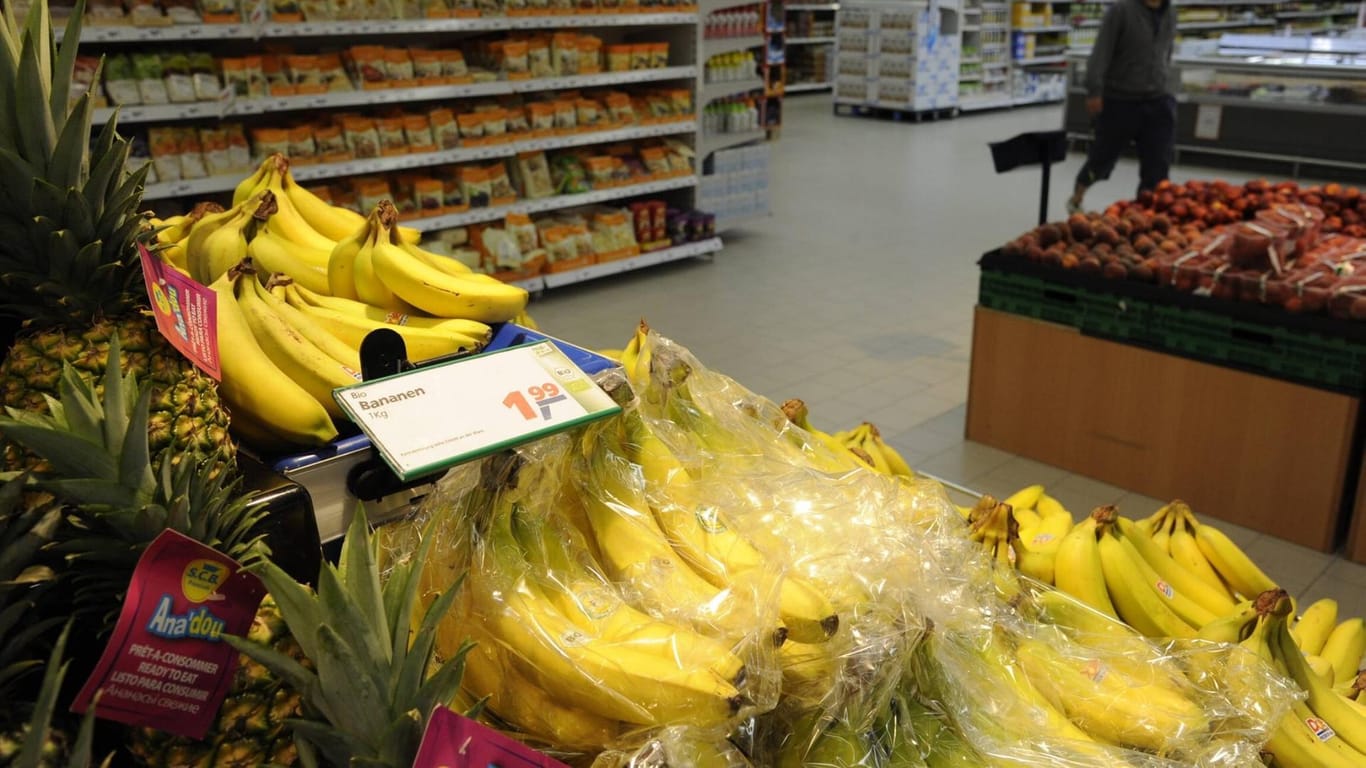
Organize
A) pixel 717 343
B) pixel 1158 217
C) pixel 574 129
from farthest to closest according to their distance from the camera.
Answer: pixel 574 129, pixel 717 343, pixel 1158 217

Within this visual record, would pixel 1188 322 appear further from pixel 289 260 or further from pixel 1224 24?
pixel 1224 24

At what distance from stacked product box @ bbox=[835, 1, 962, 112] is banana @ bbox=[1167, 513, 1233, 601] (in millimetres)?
11390

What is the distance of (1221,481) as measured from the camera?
137 inches

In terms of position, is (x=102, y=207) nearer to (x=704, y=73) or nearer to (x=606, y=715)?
(x=606, y=715)

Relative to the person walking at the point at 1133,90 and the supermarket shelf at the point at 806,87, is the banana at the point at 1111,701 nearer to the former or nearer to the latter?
the person walking at the point at 1133,90

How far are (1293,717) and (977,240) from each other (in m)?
6.32

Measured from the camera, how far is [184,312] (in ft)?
3.88

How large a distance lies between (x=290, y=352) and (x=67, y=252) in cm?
45

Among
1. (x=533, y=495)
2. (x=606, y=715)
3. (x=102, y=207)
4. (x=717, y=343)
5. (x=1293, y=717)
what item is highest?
(x=102, y=207)

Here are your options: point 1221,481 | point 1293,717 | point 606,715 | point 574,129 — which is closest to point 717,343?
point 574,129

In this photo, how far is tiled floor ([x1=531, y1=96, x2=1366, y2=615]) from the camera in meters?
3.90

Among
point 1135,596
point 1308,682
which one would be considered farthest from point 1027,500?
point 1308,682

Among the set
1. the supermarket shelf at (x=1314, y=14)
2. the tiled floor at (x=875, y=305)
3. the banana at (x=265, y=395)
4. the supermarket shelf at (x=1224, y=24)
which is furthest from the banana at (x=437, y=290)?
the supermarket shelf at (x=1314, y=14)

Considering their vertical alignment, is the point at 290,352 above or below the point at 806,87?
below
